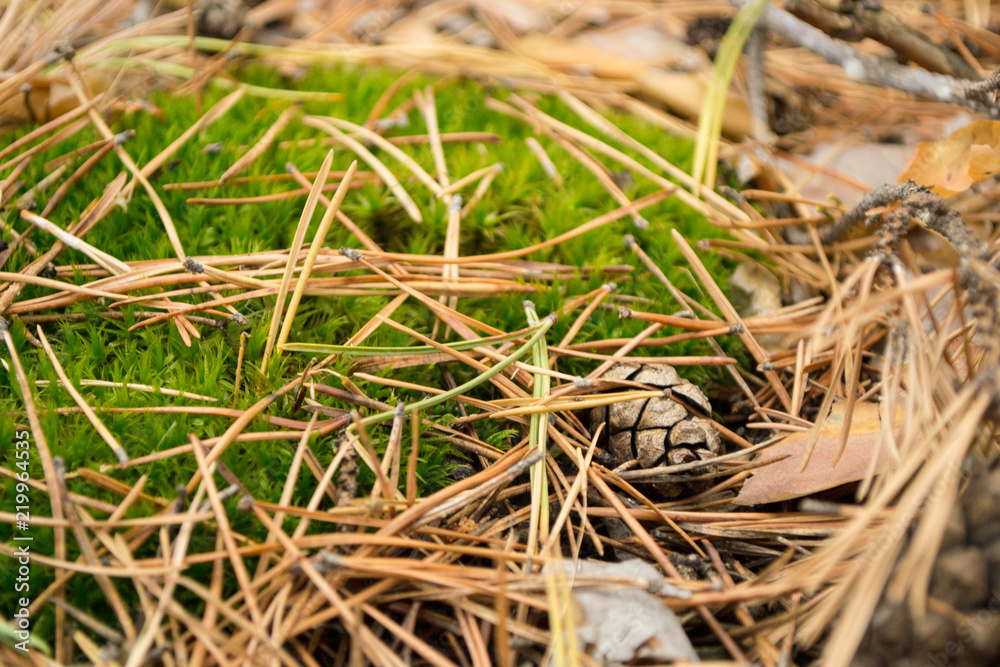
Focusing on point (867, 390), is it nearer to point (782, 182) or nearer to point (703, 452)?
point (703, 452)

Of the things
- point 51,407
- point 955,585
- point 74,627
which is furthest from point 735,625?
point 51,407

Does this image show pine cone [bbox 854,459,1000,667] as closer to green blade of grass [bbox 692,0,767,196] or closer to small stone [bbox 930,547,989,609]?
small stone [bbox 930,547,989,609]

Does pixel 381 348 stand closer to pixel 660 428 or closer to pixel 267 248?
pixel 267 248

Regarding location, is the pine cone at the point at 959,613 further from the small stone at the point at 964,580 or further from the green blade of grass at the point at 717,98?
the green blade of grass at the point at 717,98

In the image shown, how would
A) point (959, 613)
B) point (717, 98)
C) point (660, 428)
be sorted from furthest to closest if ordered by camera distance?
point (717, 98), point (660, 428), point (959, 613)

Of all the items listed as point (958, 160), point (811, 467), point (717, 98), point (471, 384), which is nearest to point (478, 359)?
point (471, 384)

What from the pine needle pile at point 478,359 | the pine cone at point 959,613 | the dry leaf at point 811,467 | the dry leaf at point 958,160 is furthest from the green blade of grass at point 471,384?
the dry leaf at point 958,160
